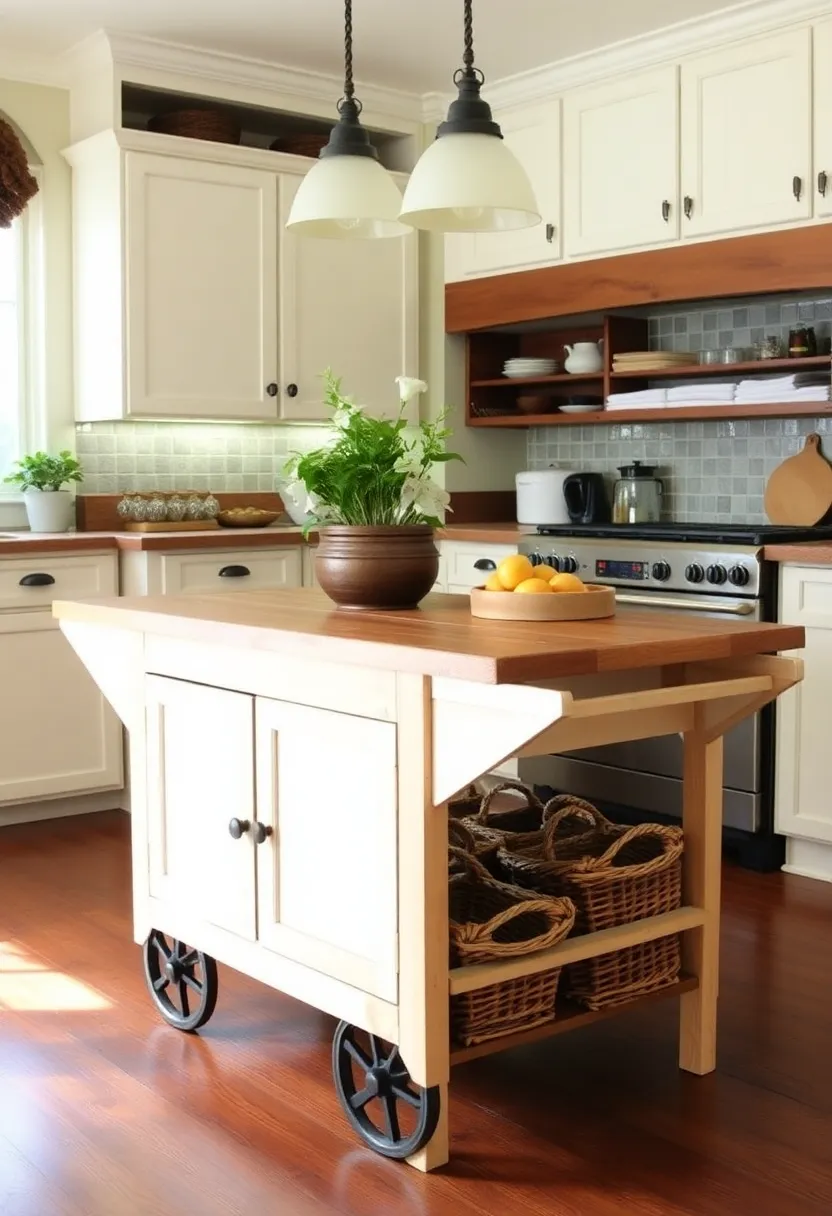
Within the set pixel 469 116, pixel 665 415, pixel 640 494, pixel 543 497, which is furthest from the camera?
pixel 543 497

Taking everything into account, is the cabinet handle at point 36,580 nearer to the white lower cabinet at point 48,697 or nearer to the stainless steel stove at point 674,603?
the white lower cabinet at point 48,697

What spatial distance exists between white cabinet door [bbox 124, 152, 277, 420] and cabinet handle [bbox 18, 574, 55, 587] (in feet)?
2.47

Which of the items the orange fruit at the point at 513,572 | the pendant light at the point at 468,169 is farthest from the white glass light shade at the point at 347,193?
the orange fruit at the point at 513,572

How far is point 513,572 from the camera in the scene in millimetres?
2736

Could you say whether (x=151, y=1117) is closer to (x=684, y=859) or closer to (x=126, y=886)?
(x=684, y=859)

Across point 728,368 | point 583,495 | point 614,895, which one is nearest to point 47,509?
point 583,495

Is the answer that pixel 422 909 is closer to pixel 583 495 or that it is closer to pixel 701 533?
pixel 701 533

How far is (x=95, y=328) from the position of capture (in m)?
5.16

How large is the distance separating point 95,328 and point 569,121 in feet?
6.16

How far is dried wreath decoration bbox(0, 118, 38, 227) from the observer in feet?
15.2

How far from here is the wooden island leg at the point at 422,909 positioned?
7.55ft

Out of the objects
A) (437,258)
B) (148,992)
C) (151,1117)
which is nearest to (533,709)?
(151,1117)

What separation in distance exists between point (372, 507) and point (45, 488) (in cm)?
250

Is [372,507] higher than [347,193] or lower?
lower
